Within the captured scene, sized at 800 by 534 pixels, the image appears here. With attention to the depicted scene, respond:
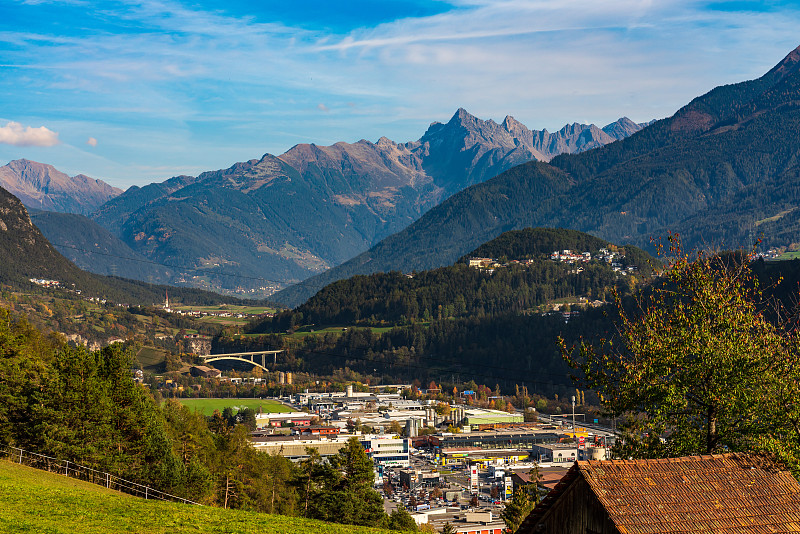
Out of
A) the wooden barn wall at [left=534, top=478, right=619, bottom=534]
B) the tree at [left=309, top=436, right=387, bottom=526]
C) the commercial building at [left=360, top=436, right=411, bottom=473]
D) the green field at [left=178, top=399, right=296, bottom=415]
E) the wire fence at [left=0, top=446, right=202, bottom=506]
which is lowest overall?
the commercial building at [left=360, top=436, right=411, bottom=473]

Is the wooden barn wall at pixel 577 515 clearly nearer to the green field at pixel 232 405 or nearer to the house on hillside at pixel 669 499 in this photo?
the house on hillside at pixel 669 499

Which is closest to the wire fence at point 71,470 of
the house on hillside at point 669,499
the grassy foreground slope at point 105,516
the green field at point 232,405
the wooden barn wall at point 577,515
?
the grassy foreground slope at point 105,516

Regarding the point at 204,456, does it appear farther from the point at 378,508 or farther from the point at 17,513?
the point at 17,513

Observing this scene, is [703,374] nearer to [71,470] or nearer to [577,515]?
[577,515]

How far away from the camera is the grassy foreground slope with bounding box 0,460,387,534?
26375 mm

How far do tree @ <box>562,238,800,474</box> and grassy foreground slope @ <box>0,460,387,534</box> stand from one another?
37.9 feet

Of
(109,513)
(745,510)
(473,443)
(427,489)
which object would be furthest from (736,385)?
(473,443)

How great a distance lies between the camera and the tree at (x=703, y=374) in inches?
994

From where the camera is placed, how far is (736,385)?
1003 inches

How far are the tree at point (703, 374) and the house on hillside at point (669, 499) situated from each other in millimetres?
6647

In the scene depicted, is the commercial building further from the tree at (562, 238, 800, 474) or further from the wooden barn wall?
the wooden barn wall

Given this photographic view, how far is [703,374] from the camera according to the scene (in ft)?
85.9

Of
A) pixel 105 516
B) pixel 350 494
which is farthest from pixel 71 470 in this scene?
pixel 350 494

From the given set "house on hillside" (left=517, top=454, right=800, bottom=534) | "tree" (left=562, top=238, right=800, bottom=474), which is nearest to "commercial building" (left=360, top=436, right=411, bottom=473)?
"tree" (left=562, top=238, right=800, bottom=474)
